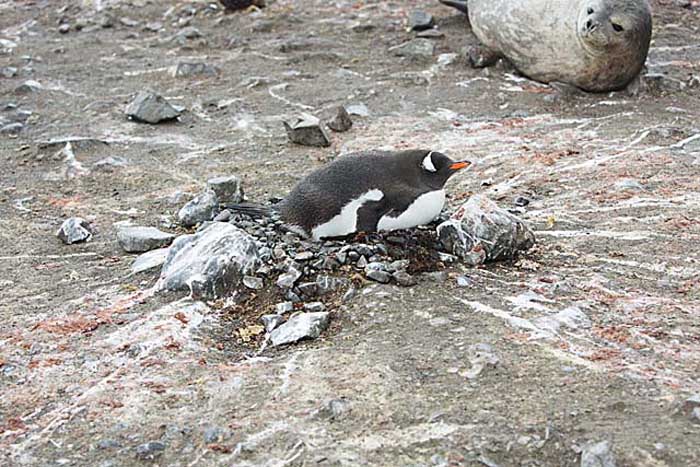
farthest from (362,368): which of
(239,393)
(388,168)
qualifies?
(388,168)

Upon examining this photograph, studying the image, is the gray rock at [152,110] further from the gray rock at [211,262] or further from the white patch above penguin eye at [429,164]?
the white patch above penguin eye at [429,164]

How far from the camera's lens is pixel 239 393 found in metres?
3.26

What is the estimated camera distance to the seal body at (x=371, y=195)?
4.22 metres

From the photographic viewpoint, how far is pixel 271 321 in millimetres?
3746

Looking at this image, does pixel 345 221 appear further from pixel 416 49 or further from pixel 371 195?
pixel 416 49

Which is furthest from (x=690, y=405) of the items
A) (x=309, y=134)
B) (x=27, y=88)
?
(x=27, y=88)

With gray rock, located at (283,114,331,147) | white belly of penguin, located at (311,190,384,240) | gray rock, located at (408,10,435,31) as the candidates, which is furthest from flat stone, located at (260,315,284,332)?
gray rock, located at (408,10,435,31)

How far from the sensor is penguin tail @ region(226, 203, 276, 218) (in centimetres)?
455

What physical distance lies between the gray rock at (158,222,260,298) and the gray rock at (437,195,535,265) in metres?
0.90

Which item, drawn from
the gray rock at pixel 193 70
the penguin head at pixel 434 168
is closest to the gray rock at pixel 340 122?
the gray rock at pixel 193 70

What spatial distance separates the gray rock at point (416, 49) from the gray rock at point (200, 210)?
367cm

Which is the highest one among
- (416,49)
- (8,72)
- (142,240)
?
(142,240)

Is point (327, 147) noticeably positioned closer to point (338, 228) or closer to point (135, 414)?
point (338, 228)

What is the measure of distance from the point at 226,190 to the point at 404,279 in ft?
5.14
